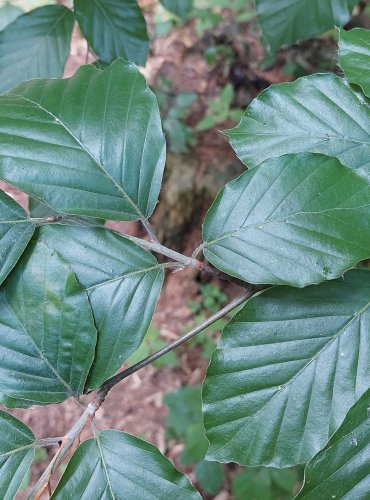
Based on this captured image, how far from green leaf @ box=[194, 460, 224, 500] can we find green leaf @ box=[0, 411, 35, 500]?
1.22m

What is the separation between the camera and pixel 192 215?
7.52 feet

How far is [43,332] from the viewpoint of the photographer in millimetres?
672

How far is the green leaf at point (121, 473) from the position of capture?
2.06 ft

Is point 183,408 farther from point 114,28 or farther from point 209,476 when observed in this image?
point 114,28

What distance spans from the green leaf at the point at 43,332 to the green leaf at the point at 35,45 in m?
0.65

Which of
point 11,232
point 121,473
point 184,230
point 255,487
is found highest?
point 11,232

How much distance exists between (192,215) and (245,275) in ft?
5.53

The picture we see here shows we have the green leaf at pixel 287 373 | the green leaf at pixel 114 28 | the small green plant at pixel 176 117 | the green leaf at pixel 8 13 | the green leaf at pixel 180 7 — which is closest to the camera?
the green leaf at pixel 287 373

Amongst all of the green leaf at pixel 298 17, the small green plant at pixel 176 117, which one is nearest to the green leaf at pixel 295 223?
the green leaf at pixel 298 17

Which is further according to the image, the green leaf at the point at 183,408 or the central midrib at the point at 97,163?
the green leaf at the point at 183,408

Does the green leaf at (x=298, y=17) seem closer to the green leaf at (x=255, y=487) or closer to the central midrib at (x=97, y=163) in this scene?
the central midrib at (x=97, y=163)

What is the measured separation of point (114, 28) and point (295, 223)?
75 cm

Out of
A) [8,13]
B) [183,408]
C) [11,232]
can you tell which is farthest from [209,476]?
[8,13]

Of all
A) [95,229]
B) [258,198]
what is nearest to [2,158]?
[95,229]
